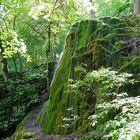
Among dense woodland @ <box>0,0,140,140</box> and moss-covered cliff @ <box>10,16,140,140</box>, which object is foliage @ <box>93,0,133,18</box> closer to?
dense woodland @ <box>0,0,140,140</box>

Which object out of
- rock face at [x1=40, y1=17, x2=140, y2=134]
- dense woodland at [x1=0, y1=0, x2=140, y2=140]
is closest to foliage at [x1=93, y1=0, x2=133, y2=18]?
dense woodland at [x1=0, y1=0, x2=140, y2=140]

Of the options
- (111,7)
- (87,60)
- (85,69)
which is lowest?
(85,69)

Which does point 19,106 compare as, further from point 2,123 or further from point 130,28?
point 130,28

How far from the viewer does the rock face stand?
696cm

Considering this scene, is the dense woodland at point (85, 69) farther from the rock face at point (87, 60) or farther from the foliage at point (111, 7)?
the foliage at point (111, 7)

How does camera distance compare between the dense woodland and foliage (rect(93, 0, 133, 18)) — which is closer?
the dense woodland

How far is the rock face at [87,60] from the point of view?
6.96m

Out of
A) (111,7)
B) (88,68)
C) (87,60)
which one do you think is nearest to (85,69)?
(88,68)

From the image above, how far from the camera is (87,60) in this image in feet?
25.7

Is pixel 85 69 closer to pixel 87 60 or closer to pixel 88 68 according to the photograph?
pixel 88 68

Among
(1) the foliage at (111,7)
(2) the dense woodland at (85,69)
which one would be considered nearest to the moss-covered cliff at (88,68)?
(2) the dense woodland at (85,69)

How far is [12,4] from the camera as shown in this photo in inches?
292

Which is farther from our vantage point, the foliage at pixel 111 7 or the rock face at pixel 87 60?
the foliage at pixel 111 7

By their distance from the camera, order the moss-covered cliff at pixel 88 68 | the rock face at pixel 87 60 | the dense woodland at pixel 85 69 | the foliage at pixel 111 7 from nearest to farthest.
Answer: the dense woodland at pixel 85 69 < the moss-covered cliff at pixel 88 68 < the rock face at pixel 87 60 < the foliage at pixel 111 7
